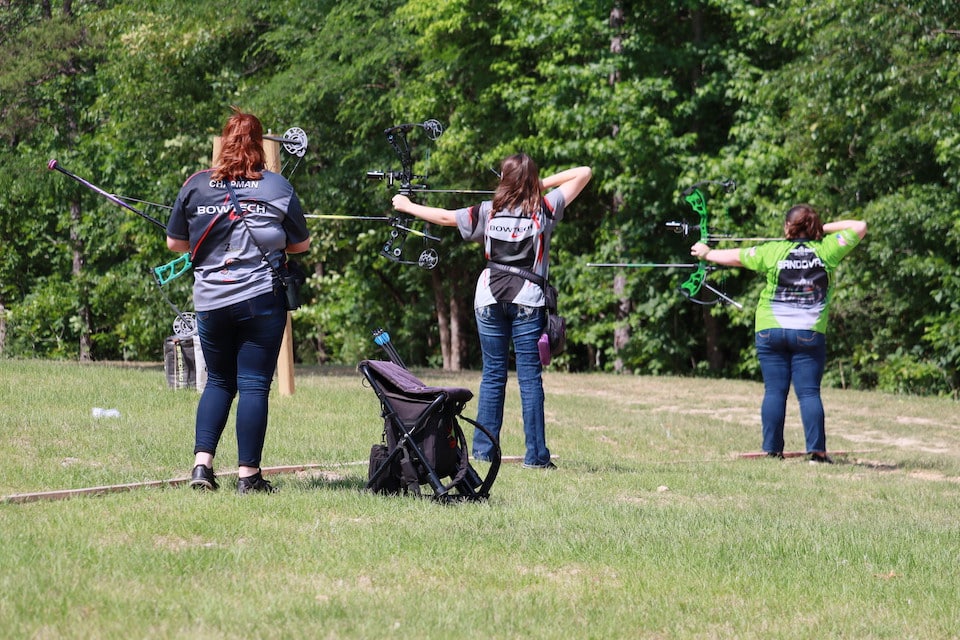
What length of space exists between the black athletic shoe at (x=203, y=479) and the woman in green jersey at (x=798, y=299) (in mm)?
4448

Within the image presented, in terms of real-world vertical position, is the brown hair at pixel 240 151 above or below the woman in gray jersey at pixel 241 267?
above

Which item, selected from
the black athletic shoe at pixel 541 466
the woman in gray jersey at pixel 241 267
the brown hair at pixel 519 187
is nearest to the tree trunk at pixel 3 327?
the black athletic shoe at pixel 541 466

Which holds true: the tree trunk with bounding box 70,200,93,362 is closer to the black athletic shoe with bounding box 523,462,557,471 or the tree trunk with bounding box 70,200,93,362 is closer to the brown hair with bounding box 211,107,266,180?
the black athletic shoe with bounding box 523,462,557,471

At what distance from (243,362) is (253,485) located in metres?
0.63

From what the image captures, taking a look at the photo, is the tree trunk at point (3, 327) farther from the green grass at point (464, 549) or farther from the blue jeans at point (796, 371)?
the blue jeans at point (796, 371)

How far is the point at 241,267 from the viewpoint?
6.18 m

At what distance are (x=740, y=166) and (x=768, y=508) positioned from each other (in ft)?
52.3

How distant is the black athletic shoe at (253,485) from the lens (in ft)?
20.7

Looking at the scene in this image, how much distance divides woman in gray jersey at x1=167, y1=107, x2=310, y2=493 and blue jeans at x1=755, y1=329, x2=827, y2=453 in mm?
4525

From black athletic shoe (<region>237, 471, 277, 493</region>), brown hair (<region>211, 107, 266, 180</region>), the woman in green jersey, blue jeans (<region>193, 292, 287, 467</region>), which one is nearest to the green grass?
black athletic shoe (<region>237, 471, 277, 493</region>)

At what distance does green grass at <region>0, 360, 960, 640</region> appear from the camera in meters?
4.14

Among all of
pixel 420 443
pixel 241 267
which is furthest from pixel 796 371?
pixel 241 267

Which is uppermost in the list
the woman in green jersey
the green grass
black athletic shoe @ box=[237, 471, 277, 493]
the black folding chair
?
the woman in green jersey

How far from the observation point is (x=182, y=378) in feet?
40.1
